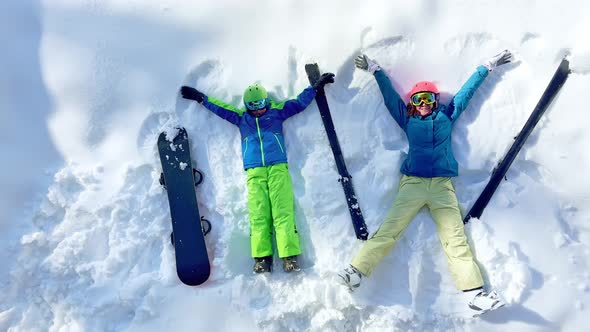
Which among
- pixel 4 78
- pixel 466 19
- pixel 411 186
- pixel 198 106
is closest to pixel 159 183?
pixel 198 106

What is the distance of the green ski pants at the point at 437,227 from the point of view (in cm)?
340

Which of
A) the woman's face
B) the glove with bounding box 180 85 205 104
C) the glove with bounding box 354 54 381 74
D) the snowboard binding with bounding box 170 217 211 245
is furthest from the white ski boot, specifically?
A: the glove with bounding box 180 85 205 104

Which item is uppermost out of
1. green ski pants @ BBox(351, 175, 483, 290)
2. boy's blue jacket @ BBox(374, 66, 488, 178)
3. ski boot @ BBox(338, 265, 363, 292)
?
boy's blue jacket @ BBox(374, 66, 488, 178)

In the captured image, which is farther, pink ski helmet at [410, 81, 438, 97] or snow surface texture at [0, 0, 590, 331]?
pink ski helmet at [410, 81, 438, 97]

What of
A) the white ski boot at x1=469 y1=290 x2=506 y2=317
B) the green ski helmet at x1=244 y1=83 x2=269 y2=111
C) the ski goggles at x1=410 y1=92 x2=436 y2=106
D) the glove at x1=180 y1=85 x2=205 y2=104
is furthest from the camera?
the glove at x1=180 y1=85 x2=205 y2=104

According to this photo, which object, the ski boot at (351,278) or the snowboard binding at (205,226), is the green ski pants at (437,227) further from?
the snowboard binding at (205,226)

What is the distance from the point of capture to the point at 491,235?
3518mm

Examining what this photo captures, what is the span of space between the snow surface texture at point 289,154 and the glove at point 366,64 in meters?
0.14

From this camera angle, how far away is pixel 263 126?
3.84m

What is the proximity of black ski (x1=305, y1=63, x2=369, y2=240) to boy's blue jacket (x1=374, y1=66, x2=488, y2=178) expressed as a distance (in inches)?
18.2

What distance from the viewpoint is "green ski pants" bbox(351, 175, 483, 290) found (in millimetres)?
3396

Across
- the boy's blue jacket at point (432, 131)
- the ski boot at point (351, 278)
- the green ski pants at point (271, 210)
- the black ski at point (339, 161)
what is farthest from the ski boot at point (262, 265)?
the boy's blue jacket at point (432, 131)

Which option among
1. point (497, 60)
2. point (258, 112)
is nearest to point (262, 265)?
point (258, 112)

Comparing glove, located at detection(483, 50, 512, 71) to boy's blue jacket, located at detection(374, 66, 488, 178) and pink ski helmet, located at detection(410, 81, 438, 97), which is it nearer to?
boy's blue jacket, located at detection(374, 66, 488, 178)
